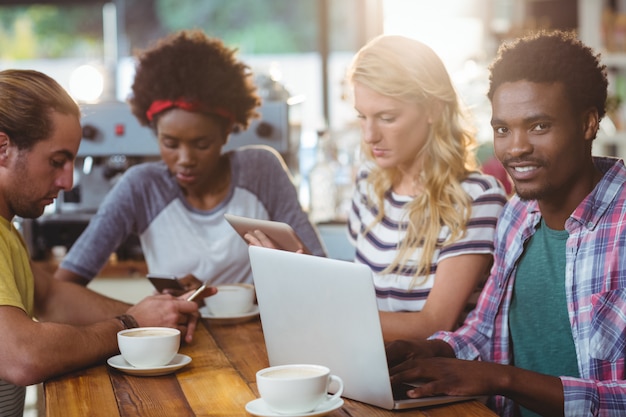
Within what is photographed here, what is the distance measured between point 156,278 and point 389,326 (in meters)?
0.56

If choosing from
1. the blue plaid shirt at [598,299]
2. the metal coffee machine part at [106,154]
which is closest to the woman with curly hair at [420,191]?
the blue plaid shirt at [598,299]

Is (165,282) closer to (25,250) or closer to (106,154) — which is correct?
(25,250)

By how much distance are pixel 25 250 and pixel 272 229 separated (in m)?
0.56

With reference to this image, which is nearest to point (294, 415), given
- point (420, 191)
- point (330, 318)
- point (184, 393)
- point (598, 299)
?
point (330, 318)

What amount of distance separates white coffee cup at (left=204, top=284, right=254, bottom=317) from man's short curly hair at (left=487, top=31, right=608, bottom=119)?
2.47 feet

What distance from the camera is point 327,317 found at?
134cm

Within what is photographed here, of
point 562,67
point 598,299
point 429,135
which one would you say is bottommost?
point 598,299

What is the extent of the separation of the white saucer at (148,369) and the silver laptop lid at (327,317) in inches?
7.7

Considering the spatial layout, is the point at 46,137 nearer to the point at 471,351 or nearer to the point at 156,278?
the point at 156,278

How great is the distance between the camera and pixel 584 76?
1.64 meters

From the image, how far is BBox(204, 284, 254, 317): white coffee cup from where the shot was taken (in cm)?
202

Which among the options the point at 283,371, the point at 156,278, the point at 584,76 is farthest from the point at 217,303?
the point at 584,76

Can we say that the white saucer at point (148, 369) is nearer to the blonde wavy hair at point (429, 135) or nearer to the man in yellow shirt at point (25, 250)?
the man in yellow shirt at point (25, 250)

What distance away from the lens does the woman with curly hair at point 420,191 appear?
6.49 feet
